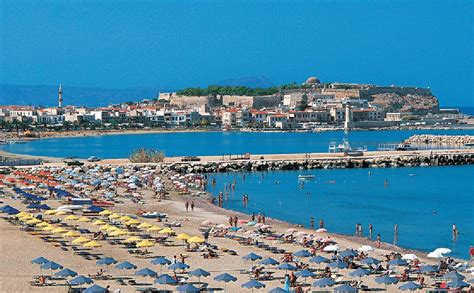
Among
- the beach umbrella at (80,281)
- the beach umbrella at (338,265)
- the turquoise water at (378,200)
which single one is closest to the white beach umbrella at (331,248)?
the beach umbrella at (338,265)

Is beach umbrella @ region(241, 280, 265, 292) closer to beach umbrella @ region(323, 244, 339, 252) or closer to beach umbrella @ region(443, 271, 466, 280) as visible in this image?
beach umbrella @ region(443, 271, 466, 280)

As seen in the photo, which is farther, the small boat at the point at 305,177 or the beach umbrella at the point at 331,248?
the small boat at the point at 305,177

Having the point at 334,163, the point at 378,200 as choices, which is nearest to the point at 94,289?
the point at 378,200

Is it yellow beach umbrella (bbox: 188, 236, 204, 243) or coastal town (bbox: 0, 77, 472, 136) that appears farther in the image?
coastal town (bbox: 0, 77, 472, 136)

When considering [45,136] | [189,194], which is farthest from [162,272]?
[45,136]

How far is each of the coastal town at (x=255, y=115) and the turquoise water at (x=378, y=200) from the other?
57.6 meters

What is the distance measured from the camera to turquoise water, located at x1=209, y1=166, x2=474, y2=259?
27578 mm

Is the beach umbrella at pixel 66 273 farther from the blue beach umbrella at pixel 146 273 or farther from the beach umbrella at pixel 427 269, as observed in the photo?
the beach umbrella at pixel 427 269

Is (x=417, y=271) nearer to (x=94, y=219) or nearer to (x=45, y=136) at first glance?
(x=94, y=219)

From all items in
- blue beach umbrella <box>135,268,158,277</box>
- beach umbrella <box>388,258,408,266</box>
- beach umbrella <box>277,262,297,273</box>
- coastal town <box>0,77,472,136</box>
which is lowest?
beach umbrella <box>388,258,408,266</box>

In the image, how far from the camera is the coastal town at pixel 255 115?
383 feet

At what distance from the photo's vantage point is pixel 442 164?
55000mm

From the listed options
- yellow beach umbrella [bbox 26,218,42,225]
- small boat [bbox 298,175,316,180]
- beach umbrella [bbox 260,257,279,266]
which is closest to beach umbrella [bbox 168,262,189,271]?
beach umbrella [bbox 260,257,279,266]

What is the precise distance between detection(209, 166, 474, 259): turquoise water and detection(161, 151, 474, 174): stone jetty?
48.2 inches
